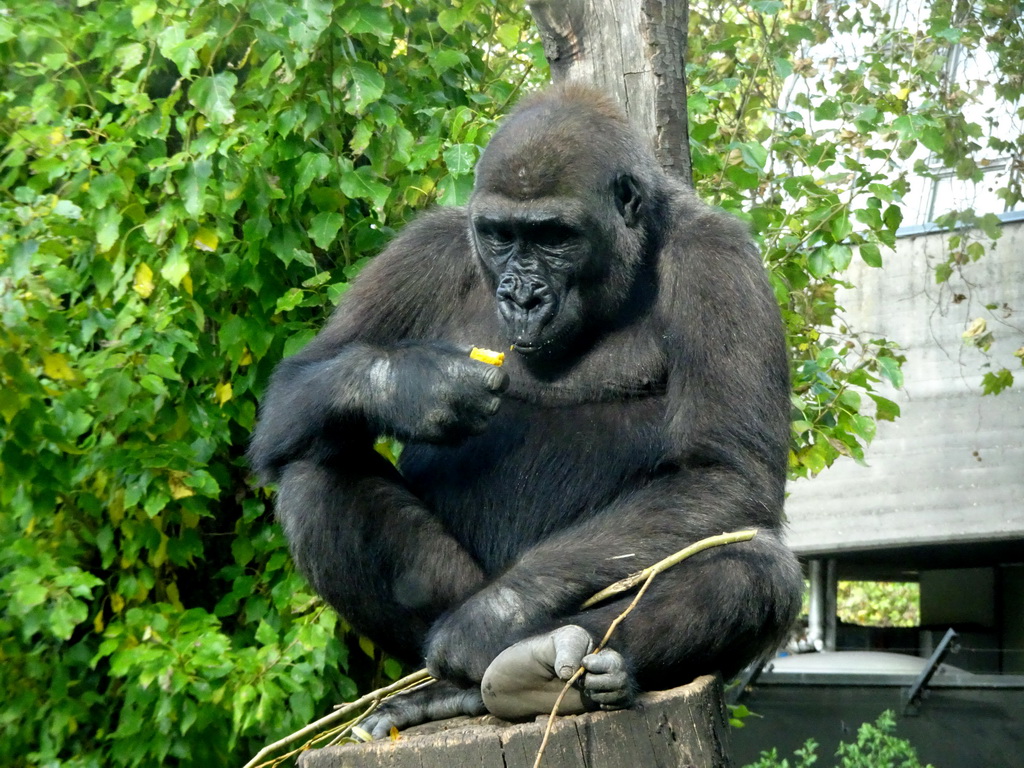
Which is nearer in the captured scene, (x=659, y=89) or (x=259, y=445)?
(x=259, y=445)

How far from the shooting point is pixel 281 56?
13.2 feet

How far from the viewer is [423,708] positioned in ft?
9.11

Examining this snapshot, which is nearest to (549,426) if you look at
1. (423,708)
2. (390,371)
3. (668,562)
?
(390,371)

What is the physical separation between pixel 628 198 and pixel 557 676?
58.3 inches

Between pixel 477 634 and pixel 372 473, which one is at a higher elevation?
pixel 372 473

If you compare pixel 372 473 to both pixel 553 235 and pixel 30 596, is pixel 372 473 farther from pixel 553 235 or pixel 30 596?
pixel 30 596

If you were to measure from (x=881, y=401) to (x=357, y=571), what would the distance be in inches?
99.7

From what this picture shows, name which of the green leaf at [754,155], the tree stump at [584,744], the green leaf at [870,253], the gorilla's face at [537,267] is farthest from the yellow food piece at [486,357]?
the green leaf at [870,253]

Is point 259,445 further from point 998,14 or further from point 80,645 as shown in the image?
point 998,14

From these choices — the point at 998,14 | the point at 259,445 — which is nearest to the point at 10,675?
the point at 259,445

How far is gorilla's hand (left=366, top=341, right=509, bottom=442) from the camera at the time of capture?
2.84 metres

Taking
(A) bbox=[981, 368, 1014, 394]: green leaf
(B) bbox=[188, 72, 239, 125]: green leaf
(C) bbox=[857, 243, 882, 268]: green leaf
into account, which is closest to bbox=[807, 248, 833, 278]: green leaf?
(C) bbox=[857, 243, 882, 268]: green leaf

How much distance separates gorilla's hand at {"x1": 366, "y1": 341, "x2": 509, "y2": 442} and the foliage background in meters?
1.15

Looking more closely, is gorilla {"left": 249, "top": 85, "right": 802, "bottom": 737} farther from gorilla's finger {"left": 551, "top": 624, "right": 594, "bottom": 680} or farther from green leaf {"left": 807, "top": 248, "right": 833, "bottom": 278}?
green leaf {"left": 807, "top": 248, "right": 833, "bottom": 278}
